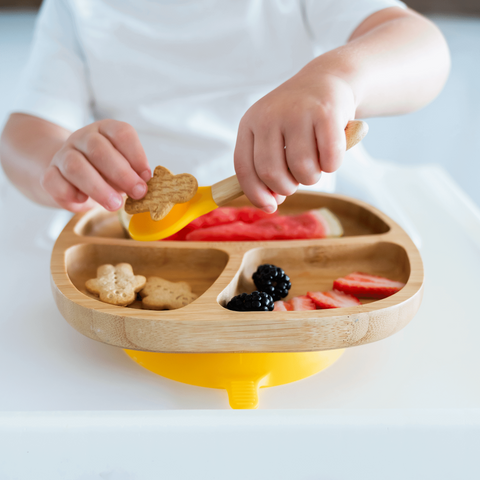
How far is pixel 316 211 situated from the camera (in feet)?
3.49

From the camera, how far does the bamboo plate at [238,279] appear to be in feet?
1.98

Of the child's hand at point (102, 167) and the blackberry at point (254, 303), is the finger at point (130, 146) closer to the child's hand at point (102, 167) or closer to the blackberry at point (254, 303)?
the child's hand at point (102, 167)

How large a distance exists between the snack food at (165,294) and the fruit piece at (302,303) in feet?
0.54

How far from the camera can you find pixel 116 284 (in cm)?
76

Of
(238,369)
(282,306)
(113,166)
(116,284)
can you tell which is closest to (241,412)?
(238,369)

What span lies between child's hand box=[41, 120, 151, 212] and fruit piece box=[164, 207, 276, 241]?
21 cm

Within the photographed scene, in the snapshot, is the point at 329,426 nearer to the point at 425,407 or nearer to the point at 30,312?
the point at 425,407

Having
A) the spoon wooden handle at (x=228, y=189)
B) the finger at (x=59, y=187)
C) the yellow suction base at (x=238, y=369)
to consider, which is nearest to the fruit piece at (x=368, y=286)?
the yellow suction base at (x=238, y=369)

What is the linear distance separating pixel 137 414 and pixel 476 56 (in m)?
3.06

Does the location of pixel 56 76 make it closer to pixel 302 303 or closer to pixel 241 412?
pixel 302 303

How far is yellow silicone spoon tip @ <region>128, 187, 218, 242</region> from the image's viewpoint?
82 centimetres

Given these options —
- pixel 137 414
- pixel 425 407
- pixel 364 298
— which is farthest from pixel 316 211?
pixel 137 414

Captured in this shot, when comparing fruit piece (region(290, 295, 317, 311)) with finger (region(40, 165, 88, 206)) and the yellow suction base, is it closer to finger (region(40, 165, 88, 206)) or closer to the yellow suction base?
the yellow suction base

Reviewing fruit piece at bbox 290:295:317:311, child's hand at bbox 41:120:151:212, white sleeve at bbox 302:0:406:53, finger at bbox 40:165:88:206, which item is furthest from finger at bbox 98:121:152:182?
white sleeve at bbox 302:0:406:53
